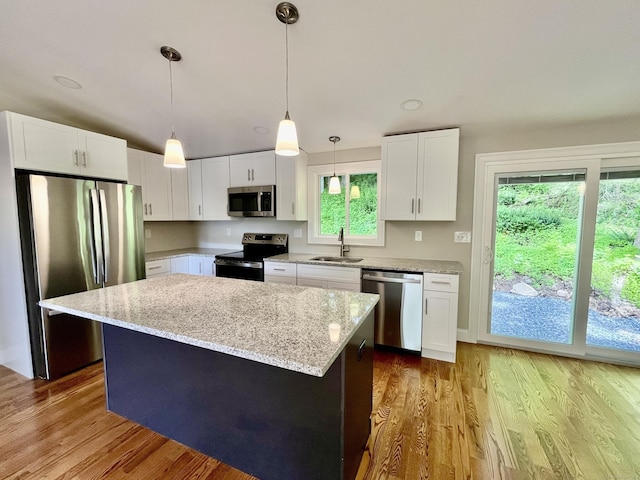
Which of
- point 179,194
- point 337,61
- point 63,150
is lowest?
point 179,194

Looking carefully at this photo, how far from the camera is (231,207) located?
12.2 feet

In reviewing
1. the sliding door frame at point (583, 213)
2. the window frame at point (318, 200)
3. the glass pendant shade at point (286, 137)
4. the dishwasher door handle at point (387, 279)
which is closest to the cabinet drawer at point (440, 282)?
the dishwasher door handle at point (387, 279)

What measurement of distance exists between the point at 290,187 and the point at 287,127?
1.97 meters

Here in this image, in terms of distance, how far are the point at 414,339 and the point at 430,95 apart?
2.25 metres

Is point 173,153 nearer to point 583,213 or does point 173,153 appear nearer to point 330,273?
point 330,273

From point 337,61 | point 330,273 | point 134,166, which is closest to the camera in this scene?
point 337,61

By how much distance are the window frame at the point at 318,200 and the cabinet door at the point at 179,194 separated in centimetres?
187

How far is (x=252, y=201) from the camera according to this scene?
3574mm

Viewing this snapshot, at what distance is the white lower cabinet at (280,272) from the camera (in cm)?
315

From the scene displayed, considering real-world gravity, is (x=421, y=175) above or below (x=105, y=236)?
above

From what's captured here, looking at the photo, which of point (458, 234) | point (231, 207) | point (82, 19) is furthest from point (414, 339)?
point (82, 19)

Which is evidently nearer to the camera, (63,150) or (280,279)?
(63,150)

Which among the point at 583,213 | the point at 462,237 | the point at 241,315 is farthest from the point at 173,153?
the point at 583,213

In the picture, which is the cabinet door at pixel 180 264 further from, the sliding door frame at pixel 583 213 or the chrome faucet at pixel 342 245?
the sliding door frame at pixel 583 213
